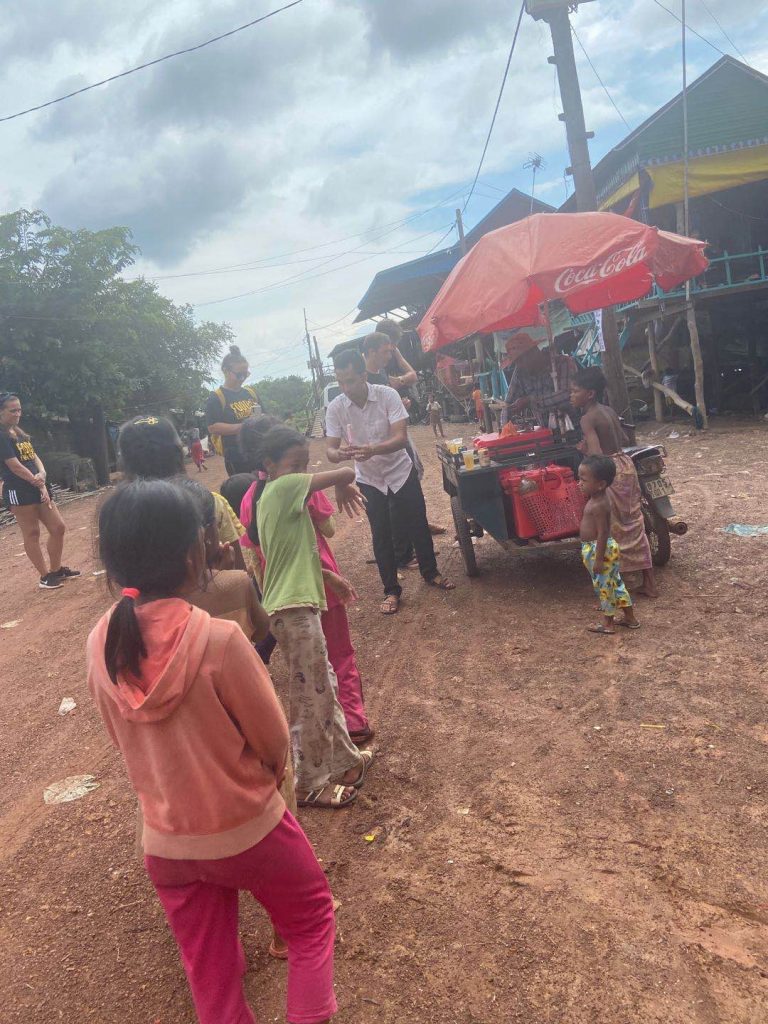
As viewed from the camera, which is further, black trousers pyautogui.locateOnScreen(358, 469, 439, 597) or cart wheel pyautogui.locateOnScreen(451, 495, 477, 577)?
cart wheel pyautogui.locateOnScreen(451, 495, 477, 577)

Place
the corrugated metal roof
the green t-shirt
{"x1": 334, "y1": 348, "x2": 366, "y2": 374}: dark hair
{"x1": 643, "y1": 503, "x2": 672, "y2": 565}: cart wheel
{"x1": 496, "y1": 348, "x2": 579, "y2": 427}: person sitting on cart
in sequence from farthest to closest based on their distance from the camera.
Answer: the corrugated metal roof < {"x1": 496, "y1": 348, "x2": 579, "y2": 427}: person sitting on cart < {"x1": 643, "y1": 503, "x2": 672, "y2": 565}: cart wheel < {"x1": 334, "y1": 348, "x2": 366, "y2": 374}: dark hair < the green t-shirt

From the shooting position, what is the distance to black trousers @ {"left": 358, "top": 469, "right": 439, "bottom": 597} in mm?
5340

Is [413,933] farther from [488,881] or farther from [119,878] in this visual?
[119,878]

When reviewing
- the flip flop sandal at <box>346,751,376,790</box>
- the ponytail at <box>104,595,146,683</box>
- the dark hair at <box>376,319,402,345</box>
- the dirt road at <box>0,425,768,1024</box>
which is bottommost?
the dirt road at <box>0,425,768,1024</box>

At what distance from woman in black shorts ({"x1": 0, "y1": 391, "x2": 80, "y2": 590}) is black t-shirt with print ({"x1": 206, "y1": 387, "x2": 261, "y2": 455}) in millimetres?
2566

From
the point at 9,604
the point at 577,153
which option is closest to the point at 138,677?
the point at 9,604

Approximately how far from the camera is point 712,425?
1259 centimetres

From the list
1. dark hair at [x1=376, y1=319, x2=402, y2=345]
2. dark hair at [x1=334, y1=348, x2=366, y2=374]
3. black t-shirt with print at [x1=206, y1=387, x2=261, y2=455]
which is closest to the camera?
dark hair at [x1=334, y1=348, x2=366, y2=374]

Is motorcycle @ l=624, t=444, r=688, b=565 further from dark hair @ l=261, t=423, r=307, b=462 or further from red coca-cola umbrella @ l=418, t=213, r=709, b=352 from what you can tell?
dark hair @ l=261, t=423, r=307, b=462

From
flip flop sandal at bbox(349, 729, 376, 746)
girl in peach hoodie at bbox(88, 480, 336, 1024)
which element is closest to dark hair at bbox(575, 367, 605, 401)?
flip flop sandal at bbox(349, 729, 376, 746)

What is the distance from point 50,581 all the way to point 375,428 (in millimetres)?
4724

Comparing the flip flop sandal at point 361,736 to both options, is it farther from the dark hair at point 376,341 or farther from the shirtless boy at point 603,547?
the dark hair at point 376,341

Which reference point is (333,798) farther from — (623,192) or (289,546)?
(623,192)

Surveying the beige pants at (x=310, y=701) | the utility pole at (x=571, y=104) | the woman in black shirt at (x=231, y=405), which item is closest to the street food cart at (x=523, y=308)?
the woman in black shirt at (x=231, y=405)
